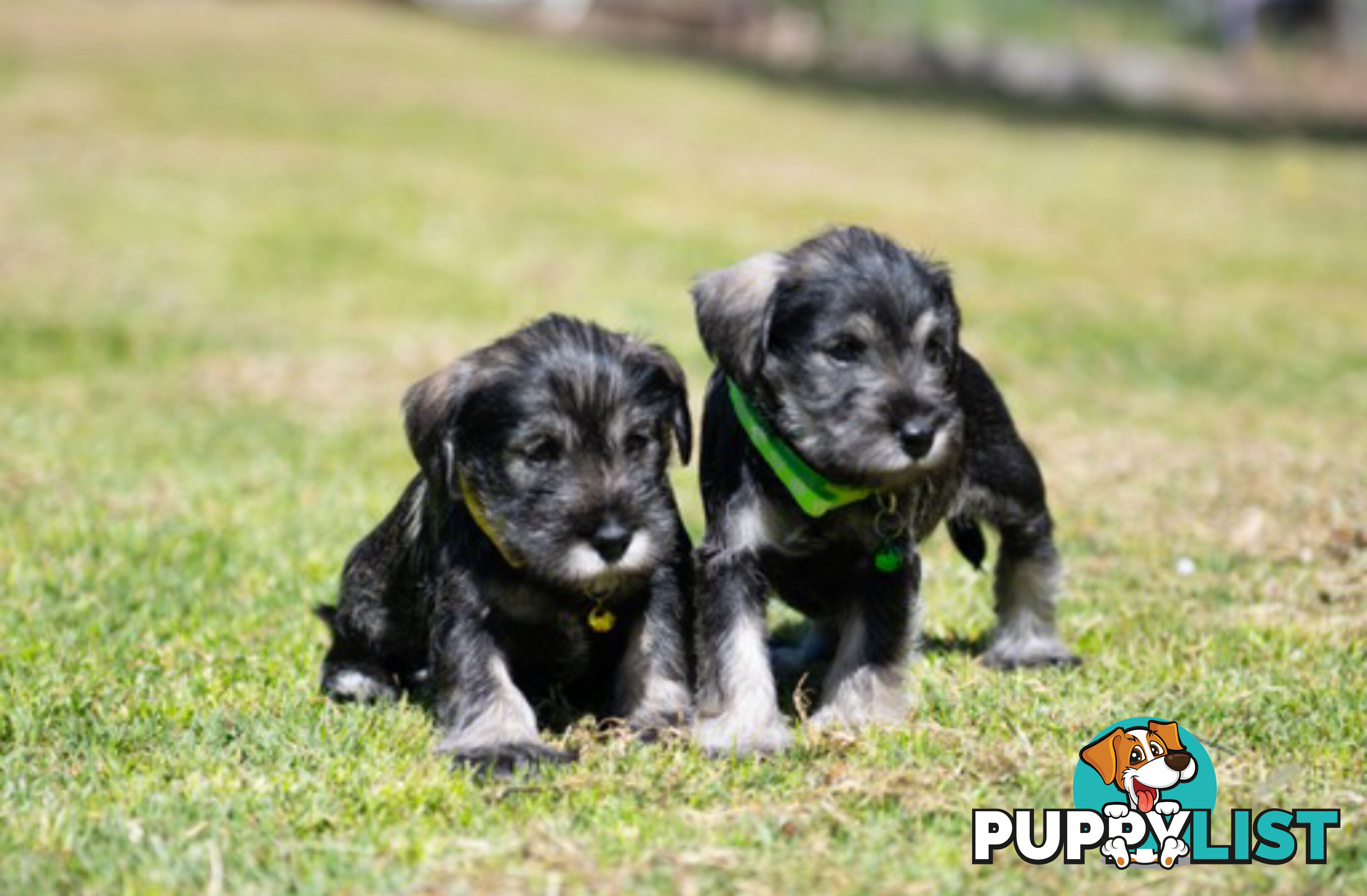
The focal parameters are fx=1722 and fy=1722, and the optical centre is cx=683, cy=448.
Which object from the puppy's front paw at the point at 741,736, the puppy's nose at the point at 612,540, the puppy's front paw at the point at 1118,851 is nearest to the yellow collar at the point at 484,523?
the puppy's nose at the point at 612,540

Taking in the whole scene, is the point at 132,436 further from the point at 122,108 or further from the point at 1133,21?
the point at 1133,21

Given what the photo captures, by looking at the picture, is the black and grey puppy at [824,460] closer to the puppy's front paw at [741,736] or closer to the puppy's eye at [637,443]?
the puppy's front paw at [741,736]

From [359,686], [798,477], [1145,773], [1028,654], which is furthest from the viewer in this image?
[1028,654]

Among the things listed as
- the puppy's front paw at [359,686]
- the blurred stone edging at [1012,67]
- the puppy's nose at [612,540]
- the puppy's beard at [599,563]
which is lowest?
the puppy's front paw at [359,686]

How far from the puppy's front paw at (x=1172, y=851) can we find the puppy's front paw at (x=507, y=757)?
6.02 feet

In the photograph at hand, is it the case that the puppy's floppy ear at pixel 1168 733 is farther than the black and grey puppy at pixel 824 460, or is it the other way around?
the black and grey puppy at pixel 824 460

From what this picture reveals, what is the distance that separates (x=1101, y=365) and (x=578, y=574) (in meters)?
8.78

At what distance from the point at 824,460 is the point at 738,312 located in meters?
0.61

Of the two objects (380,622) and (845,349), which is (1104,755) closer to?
(845,349)

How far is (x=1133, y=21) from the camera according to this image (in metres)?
33.7

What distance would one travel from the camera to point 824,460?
558cm

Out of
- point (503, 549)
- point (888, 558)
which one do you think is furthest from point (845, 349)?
point (503, 549)

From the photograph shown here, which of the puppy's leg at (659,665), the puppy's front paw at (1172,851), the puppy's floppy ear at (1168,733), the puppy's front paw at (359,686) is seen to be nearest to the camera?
the puppy's front paw at (1172,851)

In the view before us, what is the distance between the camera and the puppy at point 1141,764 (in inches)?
191
